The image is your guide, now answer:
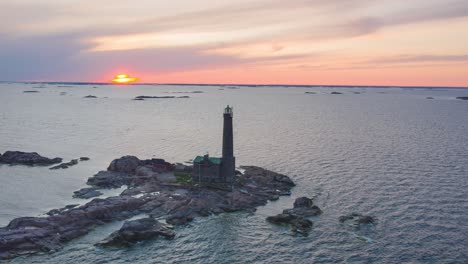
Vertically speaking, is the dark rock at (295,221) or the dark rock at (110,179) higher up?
the dark rock at (110,179)

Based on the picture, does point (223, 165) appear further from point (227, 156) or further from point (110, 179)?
point (110, 179)

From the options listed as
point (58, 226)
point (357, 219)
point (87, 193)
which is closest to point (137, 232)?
point (58, 226)

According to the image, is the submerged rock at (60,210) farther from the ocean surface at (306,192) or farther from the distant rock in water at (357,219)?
the distant rock in water at (357,219)

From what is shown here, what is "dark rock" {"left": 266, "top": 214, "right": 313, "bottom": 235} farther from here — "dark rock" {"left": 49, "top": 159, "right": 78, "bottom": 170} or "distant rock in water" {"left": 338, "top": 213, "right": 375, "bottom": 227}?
"dark rock" {"left": 49, "top": 159, "right": 78, "bottom": 170}

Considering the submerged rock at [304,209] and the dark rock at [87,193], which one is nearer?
the submerged rock at [304,209]

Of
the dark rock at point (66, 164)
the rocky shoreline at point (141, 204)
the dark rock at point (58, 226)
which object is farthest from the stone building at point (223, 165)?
the dark rock at point (66, 164)

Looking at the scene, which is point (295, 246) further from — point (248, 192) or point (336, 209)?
point (248, 192)

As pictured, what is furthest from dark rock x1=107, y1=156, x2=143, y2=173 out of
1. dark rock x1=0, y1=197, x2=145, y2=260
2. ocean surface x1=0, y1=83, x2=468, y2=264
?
dark rock x1=0, y1=197, x2=145, y2=260

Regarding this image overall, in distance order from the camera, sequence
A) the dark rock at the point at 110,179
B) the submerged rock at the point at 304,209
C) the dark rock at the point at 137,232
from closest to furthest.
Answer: the dark rock at the point at 137,232, the submerged rock at the point at 304,209, the dark rock at the point at 110,179
